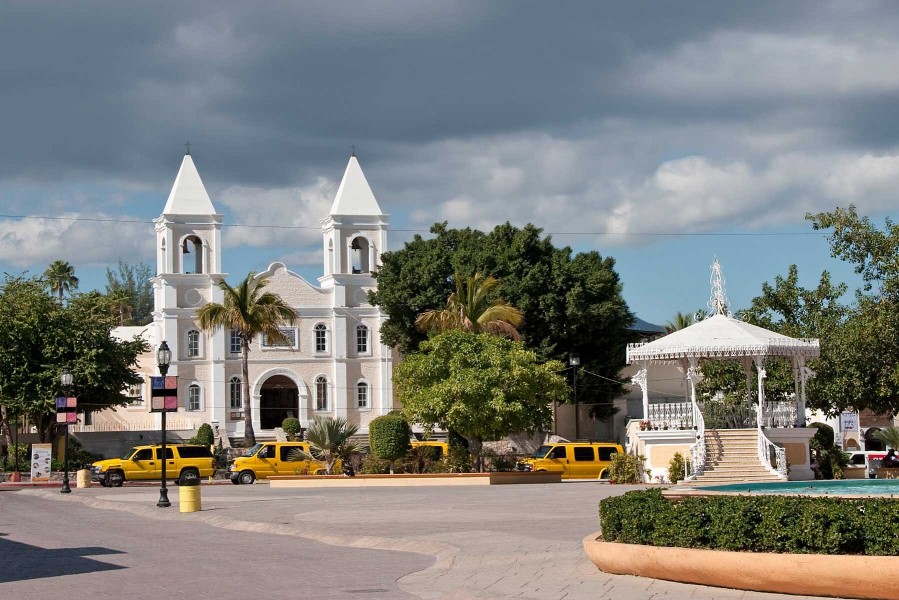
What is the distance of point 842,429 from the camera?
2398 inches

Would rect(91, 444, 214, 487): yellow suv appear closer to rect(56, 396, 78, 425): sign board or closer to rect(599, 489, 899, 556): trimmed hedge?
rect(56, 396, 78, 425): sign board

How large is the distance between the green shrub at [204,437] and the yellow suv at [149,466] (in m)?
14.7

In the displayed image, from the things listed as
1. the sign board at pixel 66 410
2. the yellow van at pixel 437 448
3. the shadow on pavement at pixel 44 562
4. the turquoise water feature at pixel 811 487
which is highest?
the sign board at pixel 66 410

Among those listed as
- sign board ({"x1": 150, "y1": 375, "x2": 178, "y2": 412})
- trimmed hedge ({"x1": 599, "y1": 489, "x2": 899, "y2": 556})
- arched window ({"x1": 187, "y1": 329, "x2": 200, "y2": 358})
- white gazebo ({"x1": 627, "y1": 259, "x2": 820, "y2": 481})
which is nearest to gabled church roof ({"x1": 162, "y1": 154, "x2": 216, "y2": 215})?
arched window ({"x1": 187, "y1": 329, "x2": 200, "y2": 358})

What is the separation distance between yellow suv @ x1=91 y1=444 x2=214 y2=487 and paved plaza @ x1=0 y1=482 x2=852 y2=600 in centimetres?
1286

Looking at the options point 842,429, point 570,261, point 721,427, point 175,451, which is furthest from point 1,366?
point 842,429

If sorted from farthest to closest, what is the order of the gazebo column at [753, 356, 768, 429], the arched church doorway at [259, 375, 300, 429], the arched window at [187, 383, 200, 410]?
the arched church doorway at [259, 375, 300, 429] → the arched window at [187, 383, 200, 410] → the gazebo column at [753, 356, 768, 429]

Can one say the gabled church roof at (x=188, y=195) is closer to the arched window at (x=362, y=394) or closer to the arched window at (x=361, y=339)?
the arched window at (x=361, y=339)

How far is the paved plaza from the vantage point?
12.8 meters

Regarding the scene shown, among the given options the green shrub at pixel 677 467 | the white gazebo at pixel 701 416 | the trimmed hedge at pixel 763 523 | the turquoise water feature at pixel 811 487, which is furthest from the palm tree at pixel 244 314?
the trimmed hedge at pixel 763 523

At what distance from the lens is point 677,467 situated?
1332 inches

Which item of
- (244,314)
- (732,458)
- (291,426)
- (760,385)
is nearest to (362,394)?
(291,426)

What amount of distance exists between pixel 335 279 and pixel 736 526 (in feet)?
188

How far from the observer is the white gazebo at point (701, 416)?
3331cm
